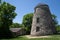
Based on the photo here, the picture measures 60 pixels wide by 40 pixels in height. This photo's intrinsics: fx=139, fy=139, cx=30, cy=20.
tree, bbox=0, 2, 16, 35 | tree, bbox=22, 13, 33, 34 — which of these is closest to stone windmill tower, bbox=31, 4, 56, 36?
tree, bbox=0, 2, 16, 35

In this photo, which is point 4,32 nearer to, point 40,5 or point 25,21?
point 40,5

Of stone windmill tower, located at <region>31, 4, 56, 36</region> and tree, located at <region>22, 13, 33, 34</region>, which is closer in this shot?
stone windmill tower, located at <region>31, 4, 56, 36</region>

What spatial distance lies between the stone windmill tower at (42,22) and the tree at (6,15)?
23.0 ft

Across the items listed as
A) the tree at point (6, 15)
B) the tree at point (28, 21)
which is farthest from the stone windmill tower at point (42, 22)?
the tree at point (28, 21)

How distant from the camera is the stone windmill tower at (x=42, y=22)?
3100 cm

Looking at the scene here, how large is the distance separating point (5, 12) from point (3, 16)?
182 centimetres

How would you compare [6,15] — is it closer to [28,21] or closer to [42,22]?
[42,22]

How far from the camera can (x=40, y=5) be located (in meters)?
32.6

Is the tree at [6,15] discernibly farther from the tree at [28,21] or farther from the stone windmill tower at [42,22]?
the tree at [28,21]

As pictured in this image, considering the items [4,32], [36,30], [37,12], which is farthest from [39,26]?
[4,32]

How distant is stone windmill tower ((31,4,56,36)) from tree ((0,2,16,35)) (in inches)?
276

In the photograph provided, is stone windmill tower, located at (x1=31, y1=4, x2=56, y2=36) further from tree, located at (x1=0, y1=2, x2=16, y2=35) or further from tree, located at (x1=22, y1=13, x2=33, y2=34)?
tree, located at (x1=22, y1=13, x2=33, y2=34)

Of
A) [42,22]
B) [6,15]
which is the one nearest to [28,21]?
[6,15]

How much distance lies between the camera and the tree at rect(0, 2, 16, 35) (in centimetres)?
3319
